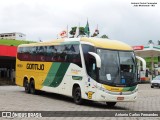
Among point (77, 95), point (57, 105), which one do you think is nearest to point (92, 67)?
point (77, 95)

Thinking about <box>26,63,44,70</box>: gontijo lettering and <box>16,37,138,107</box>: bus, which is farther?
<box>26,63,44,70</box>: gontijo lettering

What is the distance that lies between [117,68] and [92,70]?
44.9 inches

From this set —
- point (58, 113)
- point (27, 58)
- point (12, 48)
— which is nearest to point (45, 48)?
point (27, 58)

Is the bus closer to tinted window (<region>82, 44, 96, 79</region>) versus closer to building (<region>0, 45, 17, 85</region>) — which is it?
tinted window (<region>82, 44, 96, 79</region>)

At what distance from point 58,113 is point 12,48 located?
99.2ft

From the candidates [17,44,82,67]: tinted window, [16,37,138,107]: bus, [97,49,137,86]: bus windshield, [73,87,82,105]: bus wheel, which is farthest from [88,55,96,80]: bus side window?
[73,87,82,105]: bus wheel

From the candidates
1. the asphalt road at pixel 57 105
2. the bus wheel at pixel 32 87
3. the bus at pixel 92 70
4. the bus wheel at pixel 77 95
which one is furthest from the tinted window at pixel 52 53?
the asphalt road at pixel 57 105

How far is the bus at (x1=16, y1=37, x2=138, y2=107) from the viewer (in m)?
18.5

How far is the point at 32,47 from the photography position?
26.2 meters

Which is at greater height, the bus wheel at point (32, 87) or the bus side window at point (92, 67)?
the bus side window at point (92, 67)

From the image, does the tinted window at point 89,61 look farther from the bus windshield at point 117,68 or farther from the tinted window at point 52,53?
the tinted window at point 52,53

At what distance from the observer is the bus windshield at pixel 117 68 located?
18547 millimetres

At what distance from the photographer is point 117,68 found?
1878 centimetres

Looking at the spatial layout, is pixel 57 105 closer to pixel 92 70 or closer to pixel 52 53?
pixel 92 70
